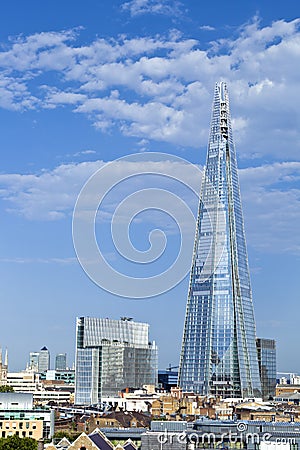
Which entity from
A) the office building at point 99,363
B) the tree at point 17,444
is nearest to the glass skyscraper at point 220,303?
the office building at point 99,363

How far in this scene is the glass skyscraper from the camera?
17275 cm

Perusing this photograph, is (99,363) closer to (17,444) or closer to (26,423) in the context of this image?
(26,423)

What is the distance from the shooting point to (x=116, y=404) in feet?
521

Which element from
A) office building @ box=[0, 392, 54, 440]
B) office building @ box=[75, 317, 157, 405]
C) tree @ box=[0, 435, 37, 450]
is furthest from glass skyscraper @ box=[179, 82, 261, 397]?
tree @ box=[0, 435, 37, 450]

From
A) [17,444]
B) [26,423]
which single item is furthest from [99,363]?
[17,444]

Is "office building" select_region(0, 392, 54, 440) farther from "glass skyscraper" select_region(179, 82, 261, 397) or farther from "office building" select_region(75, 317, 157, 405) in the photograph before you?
"office building" select_region(75, 317, 157, 405)

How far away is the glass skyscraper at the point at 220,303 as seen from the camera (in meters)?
173

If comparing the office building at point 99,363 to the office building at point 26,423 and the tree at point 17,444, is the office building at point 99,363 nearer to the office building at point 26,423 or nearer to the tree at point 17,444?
the office building at point 26,423

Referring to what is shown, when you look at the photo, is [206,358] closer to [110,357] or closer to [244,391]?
[244,391]

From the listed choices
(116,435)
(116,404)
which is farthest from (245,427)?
(116,404)

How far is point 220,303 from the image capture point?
175 m

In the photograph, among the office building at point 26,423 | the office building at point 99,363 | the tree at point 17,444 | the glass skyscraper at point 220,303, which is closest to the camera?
the tree at point 17,444

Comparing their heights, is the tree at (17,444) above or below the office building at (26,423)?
below

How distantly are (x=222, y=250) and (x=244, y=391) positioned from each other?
30.9 metres
